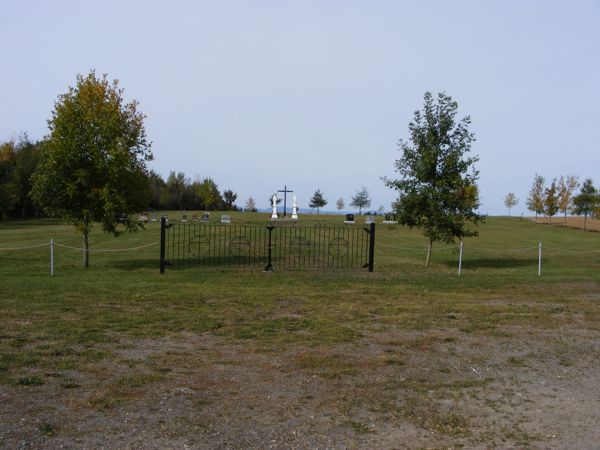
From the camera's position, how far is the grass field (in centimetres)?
444

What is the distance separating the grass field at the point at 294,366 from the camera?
4.44 m

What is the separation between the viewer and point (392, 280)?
15727mm

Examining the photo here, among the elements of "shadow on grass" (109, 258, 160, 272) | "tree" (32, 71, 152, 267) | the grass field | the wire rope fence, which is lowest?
"shadow on grass" (109, 258, 160, 272)

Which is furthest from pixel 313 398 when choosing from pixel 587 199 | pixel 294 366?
pixel 587 199

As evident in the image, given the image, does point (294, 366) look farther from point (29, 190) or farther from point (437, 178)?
point (29, 190)

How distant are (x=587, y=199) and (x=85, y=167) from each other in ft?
146

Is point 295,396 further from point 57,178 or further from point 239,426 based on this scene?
point 57,178

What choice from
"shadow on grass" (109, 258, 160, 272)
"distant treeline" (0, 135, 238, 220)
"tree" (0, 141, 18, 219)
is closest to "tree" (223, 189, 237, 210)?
"distant treeline" (0, 135, 238, 220)

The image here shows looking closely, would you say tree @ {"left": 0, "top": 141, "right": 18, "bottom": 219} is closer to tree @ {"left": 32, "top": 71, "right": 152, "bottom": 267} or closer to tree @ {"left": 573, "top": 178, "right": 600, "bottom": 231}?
tree @ {"left": 32, "top": 71, "right": 152, "bottom": 267}

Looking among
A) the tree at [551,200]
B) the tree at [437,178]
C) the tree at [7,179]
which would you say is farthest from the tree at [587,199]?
the tree at [7,179]

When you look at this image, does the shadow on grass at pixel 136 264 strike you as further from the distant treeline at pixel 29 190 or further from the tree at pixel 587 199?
the tree at pixel 587 199

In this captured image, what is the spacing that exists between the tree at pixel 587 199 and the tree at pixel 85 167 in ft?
139

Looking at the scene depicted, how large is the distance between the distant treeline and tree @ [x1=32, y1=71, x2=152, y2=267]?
164 centimetres

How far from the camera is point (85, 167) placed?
17766 millimetres
